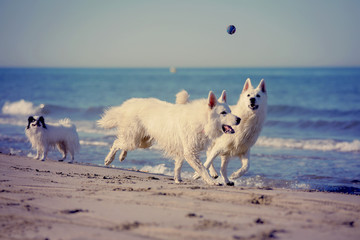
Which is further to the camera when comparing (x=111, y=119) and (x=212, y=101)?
(x=111, y=119)

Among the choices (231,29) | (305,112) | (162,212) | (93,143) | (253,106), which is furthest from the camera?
(305,112)

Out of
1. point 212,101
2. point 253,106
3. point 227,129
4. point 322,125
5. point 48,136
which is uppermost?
point 322,125

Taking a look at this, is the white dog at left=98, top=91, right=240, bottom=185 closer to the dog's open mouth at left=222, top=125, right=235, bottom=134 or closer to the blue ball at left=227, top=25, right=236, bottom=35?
the dog's open mouth at left=222, top=125, right=235, bottom=134

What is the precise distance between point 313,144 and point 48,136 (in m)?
8.39

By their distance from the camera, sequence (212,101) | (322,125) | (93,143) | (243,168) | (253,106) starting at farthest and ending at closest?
(322,125), (93,143), (253,106), (243,168), (212,101)

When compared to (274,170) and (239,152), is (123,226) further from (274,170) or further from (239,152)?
(274,170)

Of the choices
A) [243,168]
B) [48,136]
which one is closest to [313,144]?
[243,168]

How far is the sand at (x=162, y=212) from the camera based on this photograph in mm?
3736

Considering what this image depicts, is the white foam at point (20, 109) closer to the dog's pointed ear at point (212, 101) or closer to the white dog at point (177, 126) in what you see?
the white dog at point (177, 126)

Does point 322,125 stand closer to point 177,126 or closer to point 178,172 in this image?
point 178,172

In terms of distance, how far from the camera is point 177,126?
6.68m

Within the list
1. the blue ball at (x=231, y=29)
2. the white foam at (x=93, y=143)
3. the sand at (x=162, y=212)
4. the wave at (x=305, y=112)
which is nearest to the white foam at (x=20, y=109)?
the white foam at (x=93, y=143)

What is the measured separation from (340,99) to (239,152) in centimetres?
2409

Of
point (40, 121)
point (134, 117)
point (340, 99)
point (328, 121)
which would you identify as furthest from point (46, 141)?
point (340, 99)
